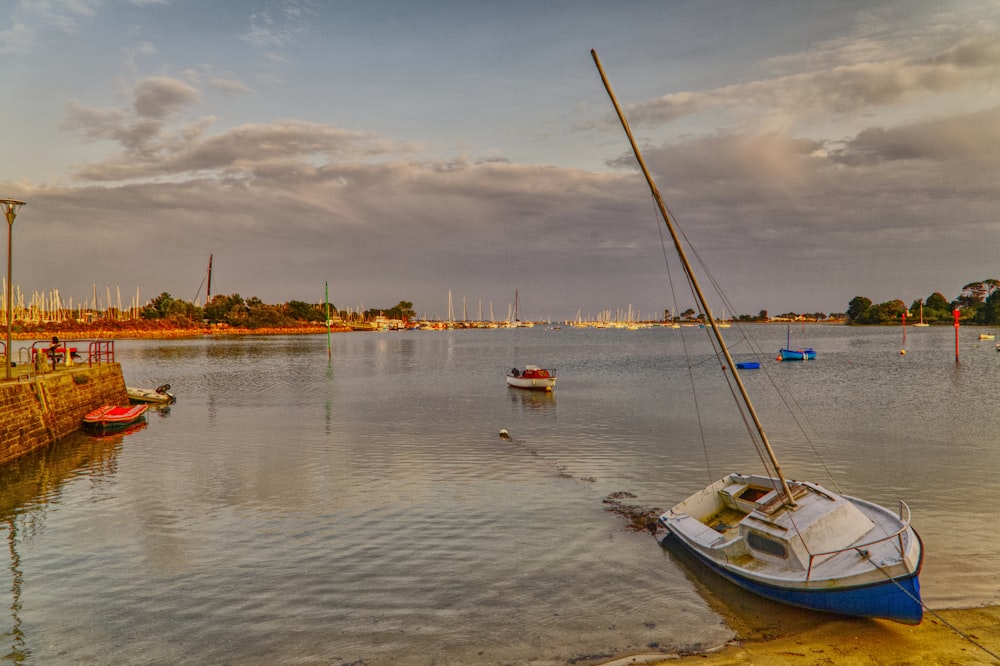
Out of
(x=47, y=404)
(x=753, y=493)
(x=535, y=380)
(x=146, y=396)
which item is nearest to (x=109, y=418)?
(x=47, y=404)

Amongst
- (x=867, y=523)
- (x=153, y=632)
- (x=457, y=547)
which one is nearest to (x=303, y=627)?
(x=153, y=632)

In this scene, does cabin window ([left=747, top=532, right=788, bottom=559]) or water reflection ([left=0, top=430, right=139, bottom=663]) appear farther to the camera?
cabin window ([left=747, top=532, right=788, bottom=559])

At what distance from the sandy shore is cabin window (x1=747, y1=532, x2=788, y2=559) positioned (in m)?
1.61

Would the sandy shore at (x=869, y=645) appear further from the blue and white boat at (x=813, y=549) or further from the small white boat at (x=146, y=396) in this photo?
the small white boat at (x=146, y=396)

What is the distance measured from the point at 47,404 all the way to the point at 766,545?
1432 inches

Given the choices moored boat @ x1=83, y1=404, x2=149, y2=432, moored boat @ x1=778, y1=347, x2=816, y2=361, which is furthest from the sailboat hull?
moored boat @ x1=778, y1=347, x2=816, y2=361

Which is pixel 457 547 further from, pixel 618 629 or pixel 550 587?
pixel 618 629

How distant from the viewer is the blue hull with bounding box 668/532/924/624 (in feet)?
36.4

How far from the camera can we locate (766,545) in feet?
45.4

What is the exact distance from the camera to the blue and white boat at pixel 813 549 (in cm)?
1142

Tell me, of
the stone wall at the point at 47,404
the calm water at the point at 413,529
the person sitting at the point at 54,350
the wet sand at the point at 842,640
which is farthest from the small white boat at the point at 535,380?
the wet sand at the point at 842,640

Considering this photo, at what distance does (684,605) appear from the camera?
1359 cm

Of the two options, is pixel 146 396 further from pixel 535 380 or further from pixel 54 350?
pixel 535 380

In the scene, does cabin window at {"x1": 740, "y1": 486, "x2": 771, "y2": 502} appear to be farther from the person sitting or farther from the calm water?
the person sitting
